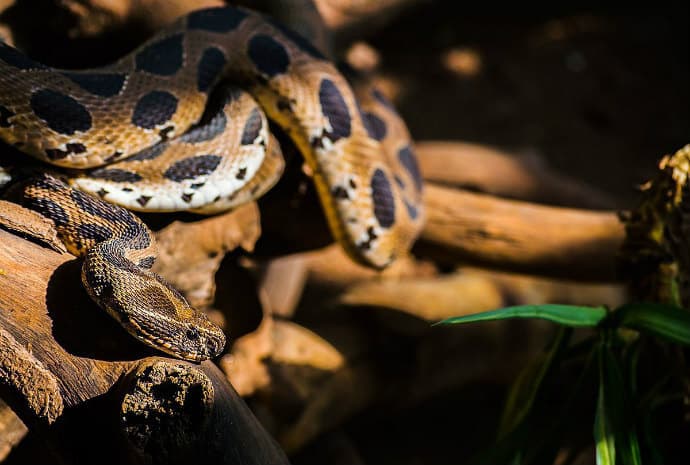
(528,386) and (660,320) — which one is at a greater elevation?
(660,320)

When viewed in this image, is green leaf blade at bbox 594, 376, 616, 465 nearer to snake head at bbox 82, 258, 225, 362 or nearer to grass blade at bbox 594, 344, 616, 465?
grass blade at bbox 594, 344, 616, 465

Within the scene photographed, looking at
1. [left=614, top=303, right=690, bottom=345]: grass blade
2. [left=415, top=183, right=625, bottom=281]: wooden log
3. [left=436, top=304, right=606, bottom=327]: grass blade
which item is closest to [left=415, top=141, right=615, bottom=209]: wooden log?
[left=415, top=183, right=625, bottom=281]: wooden log

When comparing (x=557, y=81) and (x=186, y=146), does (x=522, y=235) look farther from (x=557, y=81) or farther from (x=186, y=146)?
(x=557, y=81)

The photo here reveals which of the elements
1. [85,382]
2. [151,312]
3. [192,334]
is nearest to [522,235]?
[192,334]

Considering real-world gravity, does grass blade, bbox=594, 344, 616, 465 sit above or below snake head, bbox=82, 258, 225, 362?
below

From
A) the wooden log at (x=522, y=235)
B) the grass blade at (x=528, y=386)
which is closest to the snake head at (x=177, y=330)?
the grass blade at (x=528, y=386)

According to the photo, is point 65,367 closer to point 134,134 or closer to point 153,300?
point 153,300
